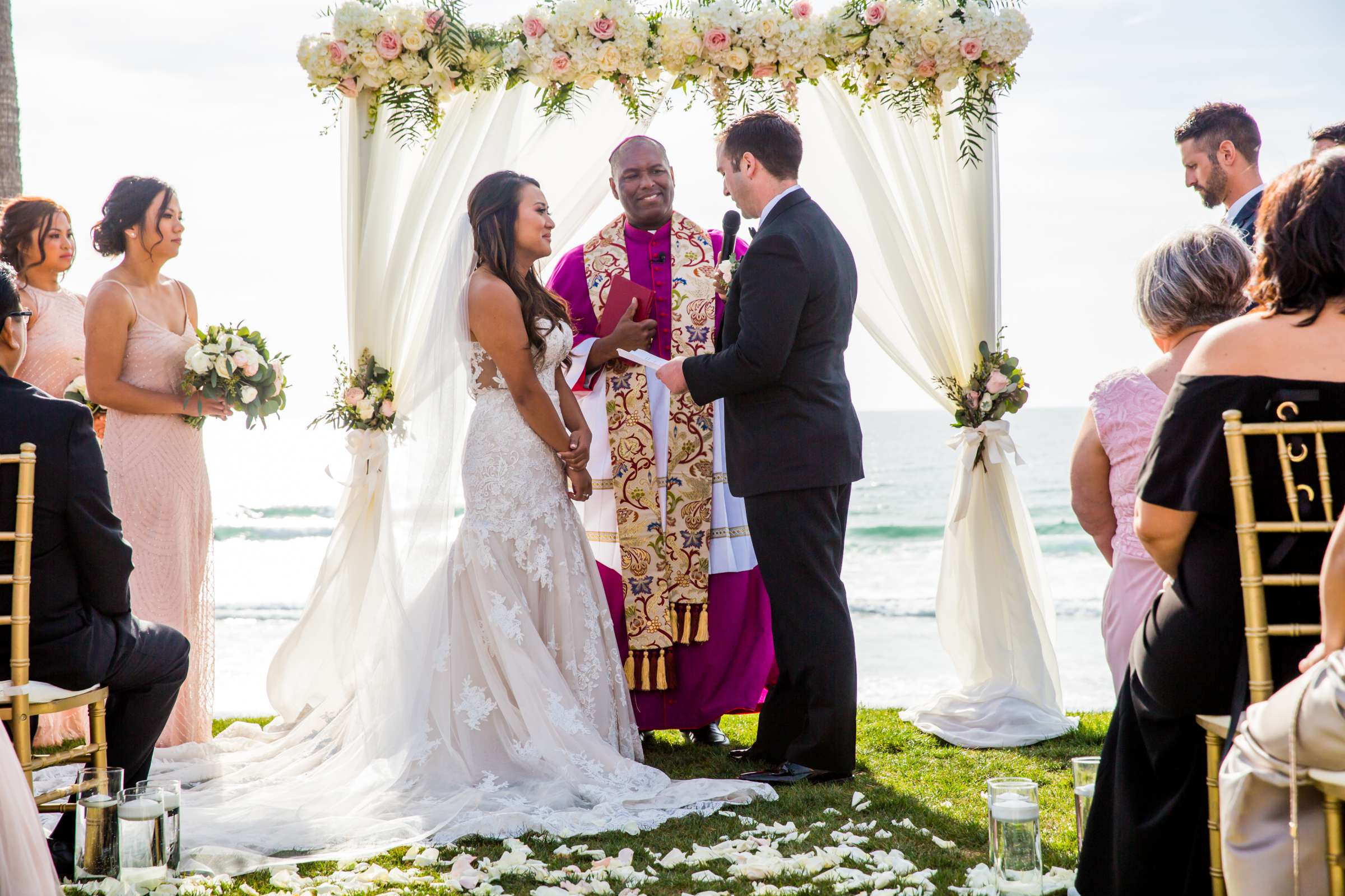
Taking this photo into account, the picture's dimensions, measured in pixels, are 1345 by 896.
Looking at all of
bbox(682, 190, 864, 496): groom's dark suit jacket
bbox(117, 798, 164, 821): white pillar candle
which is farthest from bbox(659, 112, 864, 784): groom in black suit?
bbox(117, 798, 164, 821): white pillar candle

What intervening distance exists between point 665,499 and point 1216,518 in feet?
8.81

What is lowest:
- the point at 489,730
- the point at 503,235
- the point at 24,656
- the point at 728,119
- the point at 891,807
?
the point at 891,807

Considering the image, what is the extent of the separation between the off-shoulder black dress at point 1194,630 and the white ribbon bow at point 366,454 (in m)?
3.11

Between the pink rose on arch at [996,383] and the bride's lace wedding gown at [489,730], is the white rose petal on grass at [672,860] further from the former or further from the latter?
the pink rose on arch at [996,383]

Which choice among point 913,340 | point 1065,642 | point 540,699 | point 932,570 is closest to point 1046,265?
point 932,570

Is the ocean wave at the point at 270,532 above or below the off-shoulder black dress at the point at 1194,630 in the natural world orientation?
below

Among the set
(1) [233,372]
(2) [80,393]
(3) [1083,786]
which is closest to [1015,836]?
(3) [1083,786]

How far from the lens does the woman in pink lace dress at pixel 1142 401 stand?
2904mm

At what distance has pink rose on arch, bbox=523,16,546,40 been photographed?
4535 mm

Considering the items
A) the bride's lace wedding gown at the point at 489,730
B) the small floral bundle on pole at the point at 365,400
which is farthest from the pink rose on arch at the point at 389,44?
the bride's lace wedding gown at the point at 489,730

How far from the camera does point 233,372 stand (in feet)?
14.4

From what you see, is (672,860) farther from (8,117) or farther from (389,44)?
(8,117)

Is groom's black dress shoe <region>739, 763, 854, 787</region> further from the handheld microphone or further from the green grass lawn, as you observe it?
the handheld microphone

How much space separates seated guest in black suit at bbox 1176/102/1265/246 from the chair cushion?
164 inches
